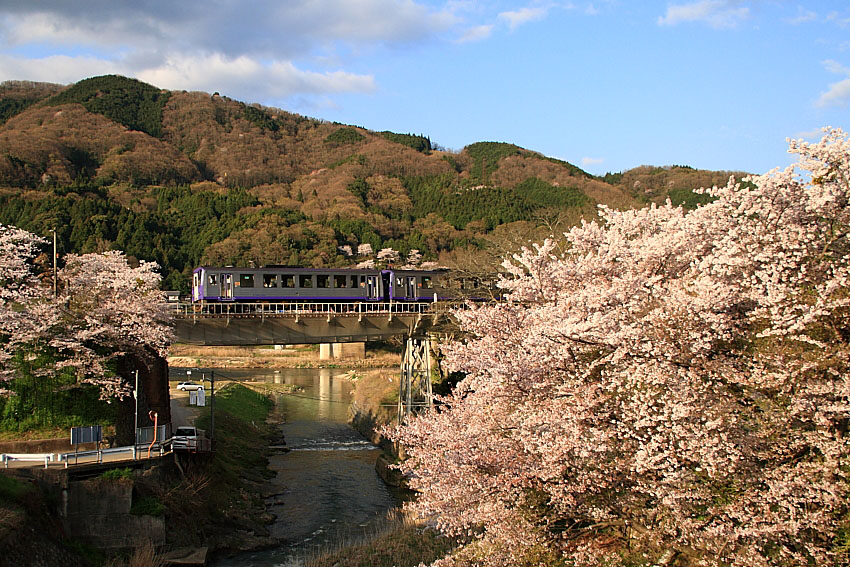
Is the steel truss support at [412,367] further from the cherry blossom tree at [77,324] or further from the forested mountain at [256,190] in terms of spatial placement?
the cherry blossom tree at [77,324]

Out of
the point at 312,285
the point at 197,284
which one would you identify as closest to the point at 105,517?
the point at 312,285

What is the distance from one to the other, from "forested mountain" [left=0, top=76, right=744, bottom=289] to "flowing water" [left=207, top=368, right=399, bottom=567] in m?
13.8

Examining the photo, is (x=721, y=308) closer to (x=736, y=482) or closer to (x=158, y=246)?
(x=736, y=482)

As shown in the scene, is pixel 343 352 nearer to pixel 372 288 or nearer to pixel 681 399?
pixel 372 288

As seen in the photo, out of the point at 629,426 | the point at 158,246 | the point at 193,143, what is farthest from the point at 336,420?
the point at 193,143

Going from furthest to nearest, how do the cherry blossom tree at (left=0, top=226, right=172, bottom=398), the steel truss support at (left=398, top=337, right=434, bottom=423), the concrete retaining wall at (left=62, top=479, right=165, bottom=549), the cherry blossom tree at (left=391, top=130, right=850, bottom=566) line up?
the steel truss support at (left=398, top=337, right=434, bottom=423) < the cherry blossom tree at (left=0, top=226, right=172, bottom=398) < the concrete retaining wall at (left=62, top=479, right=165, bottom=549) < the cherry blossom tree at (left=391, top=130, right=850, bottom=566)

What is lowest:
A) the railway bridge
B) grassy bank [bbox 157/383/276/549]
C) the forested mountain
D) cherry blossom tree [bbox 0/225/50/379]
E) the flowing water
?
the flowing water

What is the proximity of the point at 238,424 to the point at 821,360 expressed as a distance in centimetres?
3214

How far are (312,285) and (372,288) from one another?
13.4 ft

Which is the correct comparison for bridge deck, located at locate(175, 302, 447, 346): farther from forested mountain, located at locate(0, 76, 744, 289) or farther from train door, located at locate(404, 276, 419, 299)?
train door, located at locate(404, 276, 419, 299)

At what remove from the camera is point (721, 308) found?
9430 mm

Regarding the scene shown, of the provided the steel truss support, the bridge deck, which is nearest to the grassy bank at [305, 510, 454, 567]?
the steel truss support

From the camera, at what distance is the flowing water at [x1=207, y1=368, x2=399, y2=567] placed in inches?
795

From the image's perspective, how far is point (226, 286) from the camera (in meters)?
41.8
